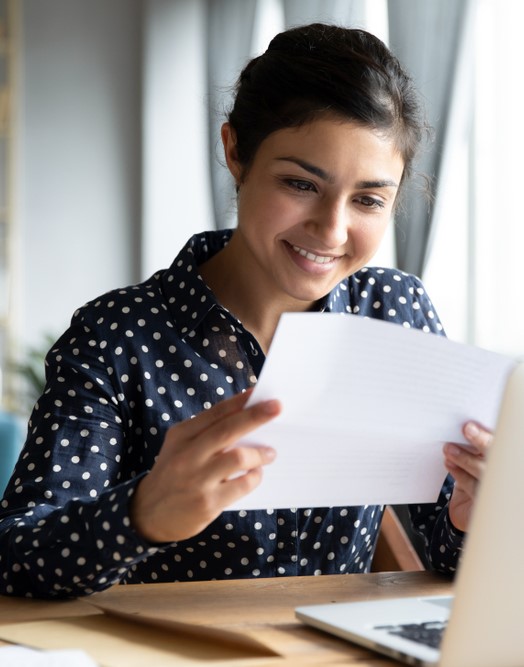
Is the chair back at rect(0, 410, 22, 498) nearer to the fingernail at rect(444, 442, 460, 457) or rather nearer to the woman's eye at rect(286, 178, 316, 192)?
the woman's eye at rect(286, 178, 316, 192)

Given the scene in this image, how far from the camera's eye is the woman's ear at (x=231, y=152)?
161 centimetres

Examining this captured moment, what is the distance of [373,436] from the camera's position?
106cm

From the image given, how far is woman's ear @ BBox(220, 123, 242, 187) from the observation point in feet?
5.28

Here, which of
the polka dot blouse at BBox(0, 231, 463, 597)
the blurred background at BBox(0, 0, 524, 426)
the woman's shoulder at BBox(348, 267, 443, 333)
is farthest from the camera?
the blurred background at BBox(0, 0, 524, 426)

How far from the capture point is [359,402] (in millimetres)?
988

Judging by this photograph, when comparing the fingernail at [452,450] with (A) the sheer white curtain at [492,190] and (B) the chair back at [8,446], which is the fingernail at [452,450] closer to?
(B) the chair back at [8,446]

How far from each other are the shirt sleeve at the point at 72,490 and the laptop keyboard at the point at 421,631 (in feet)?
0.85

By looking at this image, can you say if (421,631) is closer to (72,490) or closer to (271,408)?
(271,408)

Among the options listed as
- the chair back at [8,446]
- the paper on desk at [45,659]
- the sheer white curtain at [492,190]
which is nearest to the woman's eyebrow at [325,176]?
the paper on desk at [45,659]

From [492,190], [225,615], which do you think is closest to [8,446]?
[225,615]

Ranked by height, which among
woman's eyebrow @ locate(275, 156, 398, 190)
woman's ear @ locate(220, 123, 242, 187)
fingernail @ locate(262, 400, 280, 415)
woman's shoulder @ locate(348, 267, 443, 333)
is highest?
woman's ear @ locate(220, 123, 242, 187)

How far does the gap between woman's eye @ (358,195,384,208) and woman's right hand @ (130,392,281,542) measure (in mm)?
567

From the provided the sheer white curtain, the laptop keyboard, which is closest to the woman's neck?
the laptop keyboard

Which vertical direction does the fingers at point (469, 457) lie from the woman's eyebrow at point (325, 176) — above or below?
below
